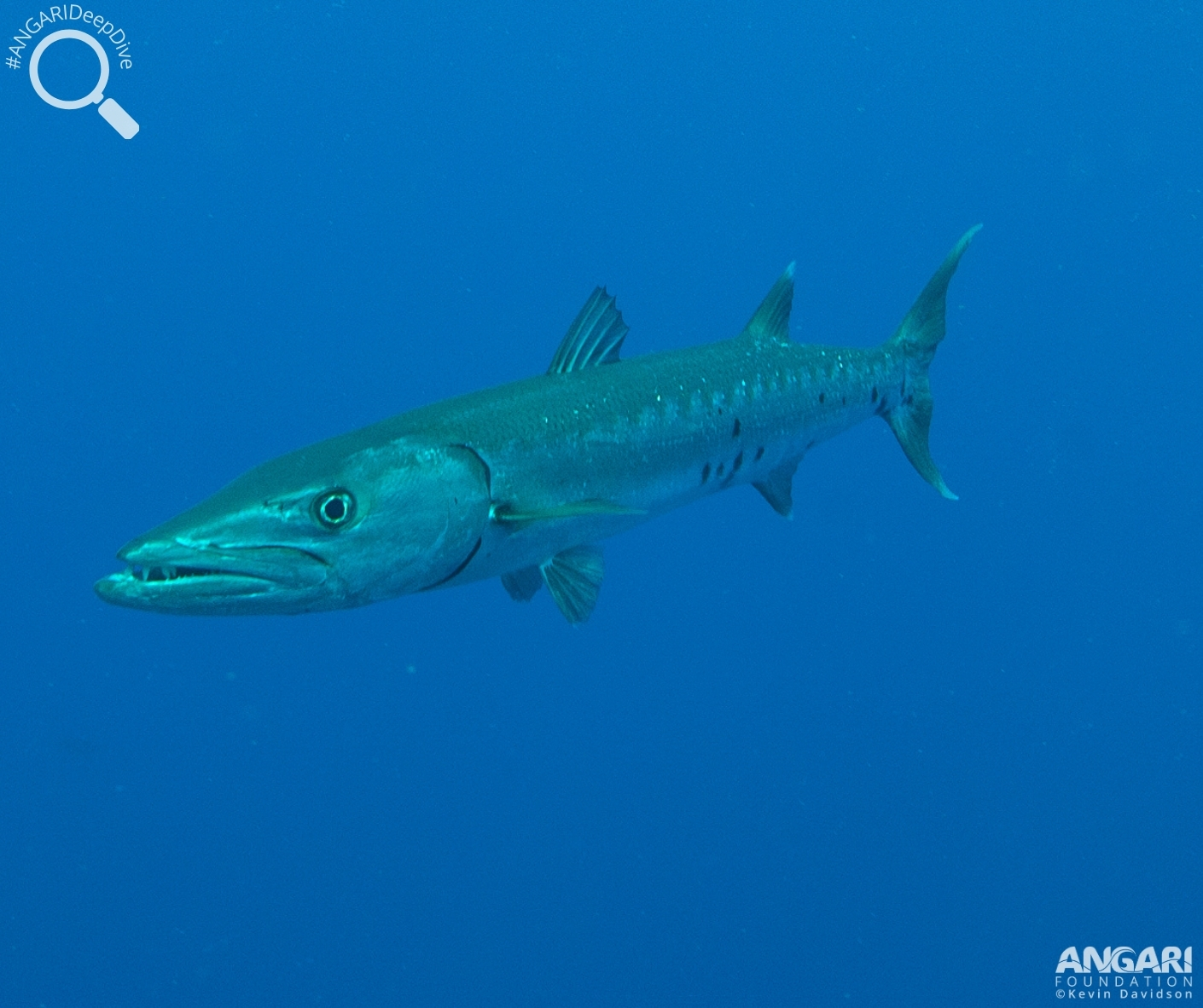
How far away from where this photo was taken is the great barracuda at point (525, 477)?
2.63 m

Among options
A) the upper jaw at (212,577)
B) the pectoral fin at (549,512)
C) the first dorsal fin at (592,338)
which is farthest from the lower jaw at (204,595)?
the first dorsal fin at (592,338)

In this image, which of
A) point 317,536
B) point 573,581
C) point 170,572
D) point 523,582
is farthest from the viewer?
point 523,582

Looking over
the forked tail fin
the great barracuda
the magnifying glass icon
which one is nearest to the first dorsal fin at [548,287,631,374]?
the great barracuda

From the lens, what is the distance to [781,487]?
15.3 feet

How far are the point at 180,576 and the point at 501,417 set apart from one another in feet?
3.90

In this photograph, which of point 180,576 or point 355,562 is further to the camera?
point 355,562

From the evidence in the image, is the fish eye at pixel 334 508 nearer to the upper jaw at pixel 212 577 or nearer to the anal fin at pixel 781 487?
the upper jaw at pixel 212 577

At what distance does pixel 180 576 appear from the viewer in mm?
2533

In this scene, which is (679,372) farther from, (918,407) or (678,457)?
(918,407)

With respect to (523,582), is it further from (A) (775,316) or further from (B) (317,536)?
(A) (775,316)

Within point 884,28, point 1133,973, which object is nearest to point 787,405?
point 1133,973

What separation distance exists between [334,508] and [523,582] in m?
1.08

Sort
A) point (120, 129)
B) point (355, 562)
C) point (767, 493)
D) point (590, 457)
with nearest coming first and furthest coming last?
1. point (355, 562)
2. point (590, 457)
3. point (767, 493)
4. point (120, 129)

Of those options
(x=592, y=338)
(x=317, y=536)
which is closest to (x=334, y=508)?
(x=317, y=536)
